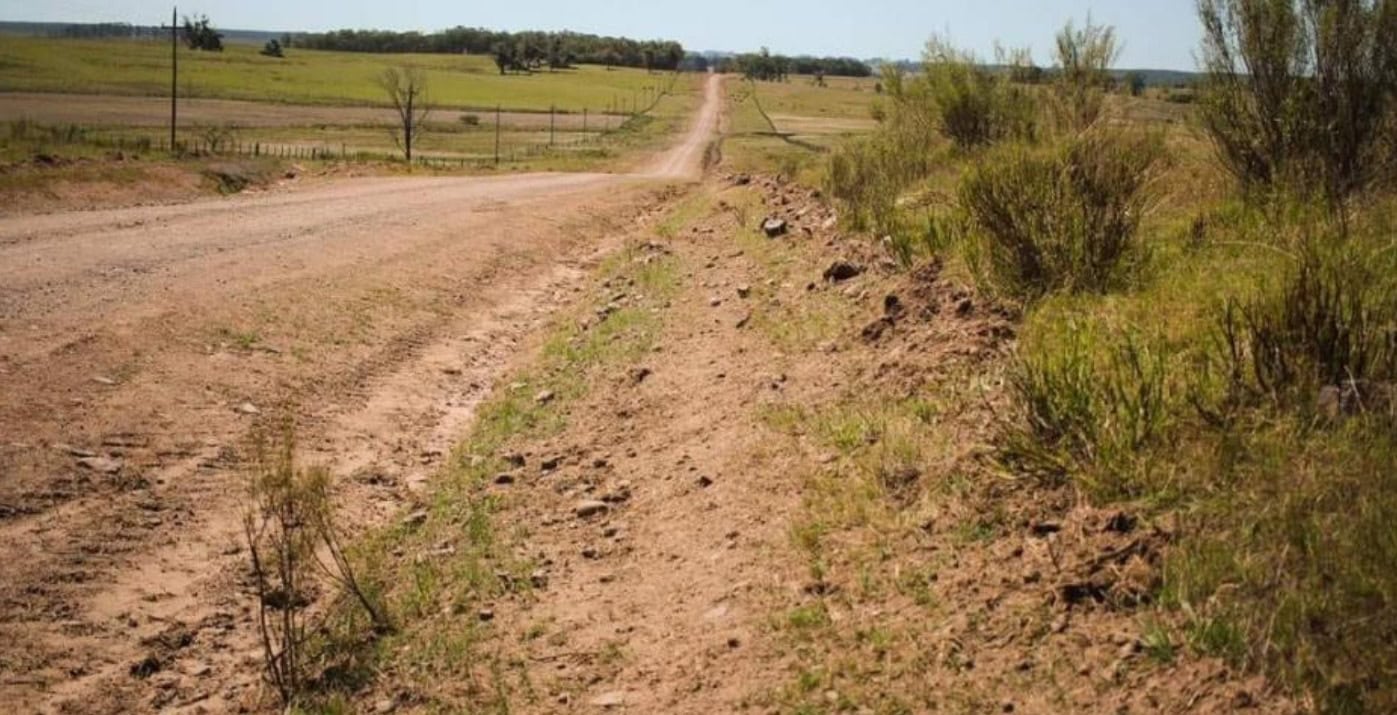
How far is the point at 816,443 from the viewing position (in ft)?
20.2

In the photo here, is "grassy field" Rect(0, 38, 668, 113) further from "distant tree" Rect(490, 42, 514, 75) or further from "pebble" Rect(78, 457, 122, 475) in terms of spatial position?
"pebble" Rect(78, 457, 122, 475)

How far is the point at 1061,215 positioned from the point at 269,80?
349ft

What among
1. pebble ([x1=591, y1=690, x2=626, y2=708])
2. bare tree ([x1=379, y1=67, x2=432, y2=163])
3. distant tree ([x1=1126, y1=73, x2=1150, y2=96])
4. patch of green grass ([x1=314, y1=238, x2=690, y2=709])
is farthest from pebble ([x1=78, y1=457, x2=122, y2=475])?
bare tree ([x1=379, y1=67, x2=432, y2=163])

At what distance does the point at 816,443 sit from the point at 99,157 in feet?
76.1

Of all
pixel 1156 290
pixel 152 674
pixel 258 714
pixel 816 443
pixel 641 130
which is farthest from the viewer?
pixel 641 130

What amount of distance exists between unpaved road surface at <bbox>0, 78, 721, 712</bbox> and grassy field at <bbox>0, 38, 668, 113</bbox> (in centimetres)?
6416

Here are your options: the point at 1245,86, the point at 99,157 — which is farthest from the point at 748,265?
the point at 99,157

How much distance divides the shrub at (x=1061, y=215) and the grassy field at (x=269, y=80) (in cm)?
7488

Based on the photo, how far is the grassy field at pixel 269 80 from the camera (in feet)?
265

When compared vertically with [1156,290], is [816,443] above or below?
below

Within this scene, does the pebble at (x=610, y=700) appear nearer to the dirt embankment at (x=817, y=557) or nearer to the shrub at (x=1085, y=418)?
the dirt embankment at (x=817, y=557)

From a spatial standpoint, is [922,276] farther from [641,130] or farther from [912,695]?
[641,130]

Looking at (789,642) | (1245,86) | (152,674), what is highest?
(1245,86)

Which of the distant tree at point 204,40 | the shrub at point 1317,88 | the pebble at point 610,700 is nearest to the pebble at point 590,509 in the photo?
the pebble at point 610,700
